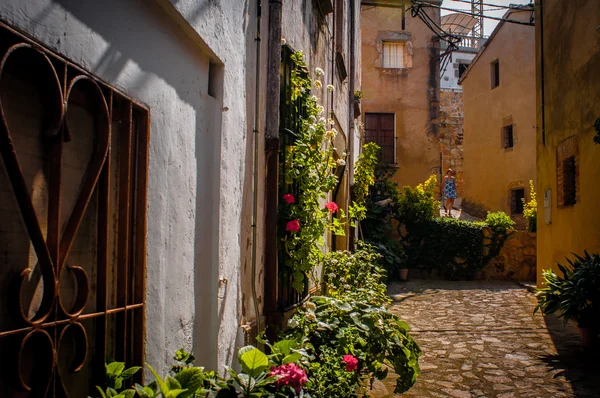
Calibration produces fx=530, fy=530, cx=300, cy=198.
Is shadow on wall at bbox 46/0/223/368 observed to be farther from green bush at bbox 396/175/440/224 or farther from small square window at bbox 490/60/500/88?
small square window at bbox 490/60/500/88

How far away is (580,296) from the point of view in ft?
20.1

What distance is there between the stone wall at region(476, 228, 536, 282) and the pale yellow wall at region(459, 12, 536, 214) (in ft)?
15.7

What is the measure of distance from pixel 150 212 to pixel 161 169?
216 millimetres

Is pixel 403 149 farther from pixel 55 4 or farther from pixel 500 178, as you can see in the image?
pixel 55 4

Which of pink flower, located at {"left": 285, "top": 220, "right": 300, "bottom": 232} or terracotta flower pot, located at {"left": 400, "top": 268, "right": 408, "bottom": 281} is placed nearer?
pink flower, located at {"left": 285, "top": 220, "right": 300, "bottom": 232}

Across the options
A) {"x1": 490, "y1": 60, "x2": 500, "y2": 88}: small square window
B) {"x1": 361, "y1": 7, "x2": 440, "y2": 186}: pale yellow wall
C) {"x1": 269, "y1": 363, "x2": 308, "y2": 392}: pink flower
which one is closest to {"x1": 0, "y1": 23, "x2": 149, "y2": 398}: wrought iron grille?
{"x1": 269, "y1": 363, "x2": 308, "y2": 392}: pink flower

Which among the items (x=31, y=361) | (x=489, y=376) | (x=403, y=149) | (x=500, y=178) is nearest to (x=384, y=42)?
(x=403, y=149)

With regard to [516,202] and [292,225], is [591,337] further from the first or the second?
[516,202]

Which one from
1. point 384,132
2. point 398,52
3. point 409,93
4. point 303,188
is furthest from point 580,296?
point 398,52

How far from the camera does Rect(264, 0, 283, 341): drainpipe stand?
4.05m

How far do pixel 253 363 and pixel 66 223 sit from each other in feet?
3.47

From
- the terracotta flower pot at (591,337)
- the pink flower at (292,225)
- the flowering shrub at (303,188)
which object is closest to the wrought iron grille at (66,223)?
the pink flower at (292,225)

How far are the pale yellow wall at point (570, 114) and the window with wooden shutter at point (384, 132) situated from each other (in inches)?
362

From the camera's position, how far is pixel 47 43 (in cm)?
162
